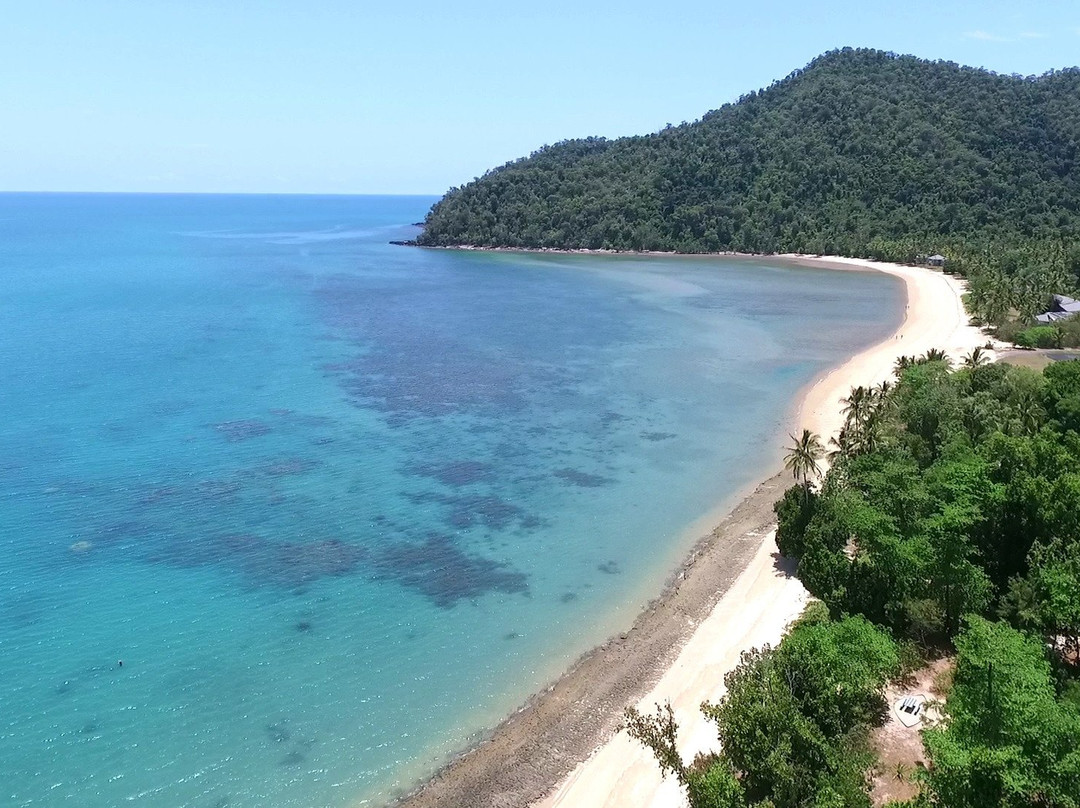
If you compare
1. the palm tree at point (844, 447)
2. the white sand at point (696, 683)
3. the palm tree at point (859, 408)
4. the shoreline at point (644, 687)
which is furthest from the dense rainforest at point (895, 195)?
the white sand at point (696, 683)

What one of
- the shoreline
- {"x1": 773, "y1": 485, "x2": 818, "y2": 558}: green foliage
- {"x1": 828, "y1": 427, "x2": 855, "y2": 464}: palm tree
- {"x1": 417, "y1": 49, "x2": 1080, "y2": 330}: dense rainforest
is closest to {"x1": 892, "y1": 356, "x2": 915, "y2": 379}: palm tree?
{"x1": 828, "y1": 427, "x2": 855, "y2": 464}: palm tree

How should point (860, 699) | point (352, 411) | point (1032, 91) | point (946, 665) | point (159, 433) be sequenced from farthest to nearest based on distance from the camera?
1. point (1032, 91)
2. point (352, 411)
3. point (159, 433)
4. point (946, 665)
5. point (860, 699)

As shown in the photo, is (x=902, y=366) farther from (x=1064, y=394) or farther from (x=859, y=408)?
(x=1064, y=394)

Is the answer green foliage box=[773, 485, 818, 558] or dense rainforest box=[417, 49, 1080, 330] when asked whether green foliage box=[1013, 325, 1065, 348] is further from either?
dense rainforest box=[417, 49, 1080, 330]

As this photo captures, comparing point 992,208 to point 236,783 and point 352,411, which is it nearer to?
point 352,411

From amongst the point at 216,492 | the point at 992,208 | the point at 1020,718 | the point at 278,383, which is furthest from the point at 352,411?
the point at 992,208

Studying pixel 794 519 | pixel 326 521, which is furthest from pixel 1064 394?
pixel 326 521
